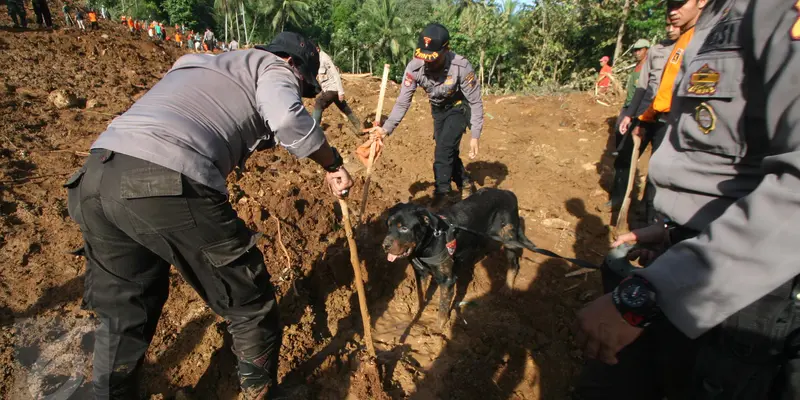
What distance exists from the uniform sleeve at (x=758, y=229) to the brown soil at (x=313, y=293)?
2158mm

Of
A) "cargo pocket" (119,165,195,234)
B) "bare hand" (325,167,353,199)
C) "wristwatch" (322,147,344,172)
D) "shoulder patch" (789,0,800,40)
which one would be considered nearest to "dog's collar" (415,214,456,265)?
"bare hand" (325,167,353,199)

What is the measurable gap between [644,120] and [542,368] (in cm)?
322

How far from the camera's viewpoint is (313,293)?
3.76 metres

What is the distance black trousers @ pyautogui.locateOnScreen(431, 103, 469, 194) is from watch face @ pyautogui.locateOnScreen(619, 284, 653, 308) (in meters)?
3.89

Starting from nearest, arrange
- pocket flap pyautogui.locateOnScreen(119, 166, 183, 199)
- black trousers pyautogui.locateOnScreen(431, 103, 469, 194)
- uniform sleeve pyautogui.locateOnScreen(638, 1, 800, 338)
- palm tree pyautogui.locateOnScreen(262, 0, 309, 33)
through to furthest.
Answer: uniform sleeve pyautogui.locateOnScreen(638, 1, 800, 338) → pocket flap pyautogui.locateOnScreen(119, 166, 183, 199) → black trousers pyautogui.locateOnScreen(431, 103, 469, 194) → palm tree pyautogui.locateOnScreen(262, 0, 309, 33)

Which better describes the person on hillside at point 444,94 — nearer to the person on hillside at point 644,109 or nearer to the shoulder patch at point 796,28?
the person on hillside at point 644,109

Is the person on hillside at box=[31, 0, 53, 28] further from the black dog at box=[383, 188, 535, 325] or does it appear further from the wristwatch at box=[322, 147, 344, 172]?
the wristwatch at box=[322, 147, 344, 172]

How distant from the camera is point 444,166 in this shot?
507 cm

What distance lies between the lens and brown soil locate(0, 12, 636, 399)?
2848 mm

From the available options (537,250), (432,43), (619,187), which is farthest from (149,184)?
(619,187)

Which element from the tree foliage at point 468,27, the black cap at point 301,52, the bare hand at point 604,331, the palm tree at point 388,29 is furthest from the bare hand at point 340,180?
the palm tree at point 388,29

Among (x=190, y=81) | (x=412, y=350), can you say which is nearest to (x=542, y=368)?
(x=412, y=350)

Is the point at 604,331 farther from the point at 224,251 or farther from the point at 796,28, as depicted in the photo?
the point at 224,251

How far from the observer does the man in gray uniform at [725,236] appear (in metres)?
0.96
